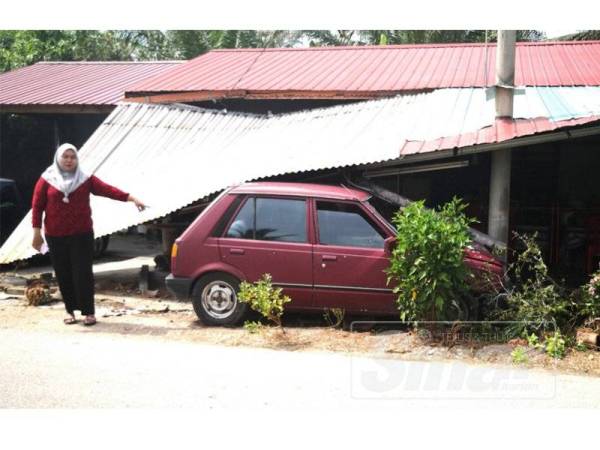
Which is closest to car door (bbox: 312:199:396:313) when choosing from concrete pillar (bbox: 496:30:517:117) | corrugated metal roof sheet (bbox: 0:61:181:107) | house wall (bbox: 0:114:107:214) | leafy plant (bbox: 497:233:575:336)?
leafy plant (bbox: 497:233:575:336)

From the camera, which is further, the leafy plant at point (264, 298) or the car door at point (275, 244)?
the car door at point (275, 244)

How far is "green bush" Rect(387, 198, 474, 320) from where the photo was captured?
6.12 m

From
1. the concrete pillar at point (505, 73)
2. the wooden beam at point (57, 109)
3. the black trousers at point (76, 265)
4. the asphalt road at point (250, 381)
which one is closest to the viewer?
the asphalt road at point (250, 381)

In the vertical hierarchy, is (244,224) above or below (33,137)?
below

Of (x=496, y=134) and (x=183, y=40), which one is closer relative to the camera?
(x=496, y=134)

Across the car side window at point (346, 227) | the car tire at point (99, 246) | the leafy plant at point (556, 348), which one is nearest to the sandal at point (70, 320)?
the car side window at point (346, 227)

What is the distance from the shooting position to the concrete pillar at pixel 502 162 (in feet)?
25.9

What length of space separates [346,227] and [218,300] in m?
1.62

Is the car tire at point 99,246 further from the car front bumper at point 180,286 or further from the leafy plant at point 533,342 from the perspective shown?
the leafy plant at point 533,342

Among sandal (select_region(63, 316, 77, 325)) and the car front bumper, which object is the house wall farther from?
the car front bumper

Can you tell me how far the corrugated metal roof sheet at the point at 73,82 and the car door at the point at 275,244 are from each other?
7818 mm

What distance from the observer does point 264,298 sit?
6.53 m

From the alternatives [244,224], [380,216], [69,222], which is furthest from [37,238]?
[380,216]

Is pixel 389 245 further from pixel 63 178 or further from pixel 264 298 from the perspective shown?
pixel 63 178
